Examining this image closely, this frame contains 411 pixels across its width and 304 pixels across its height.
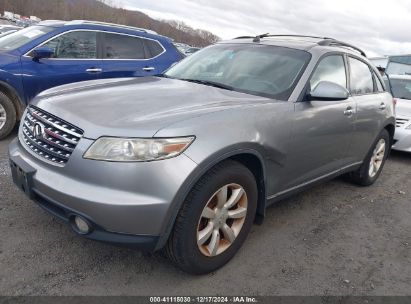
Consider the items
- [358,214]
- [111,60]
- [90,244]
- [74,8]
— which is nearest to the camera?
[90,244]

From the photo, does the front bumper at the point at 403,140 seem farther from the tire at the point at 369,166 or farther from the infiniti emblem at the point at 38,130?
the infiniti emblem at the point at 38,130

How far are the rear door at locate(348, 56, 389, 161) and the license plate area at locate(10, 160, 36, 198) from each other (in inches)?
126

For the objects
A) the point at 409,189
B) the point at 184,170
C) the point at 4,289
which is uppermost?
the point at 184,170

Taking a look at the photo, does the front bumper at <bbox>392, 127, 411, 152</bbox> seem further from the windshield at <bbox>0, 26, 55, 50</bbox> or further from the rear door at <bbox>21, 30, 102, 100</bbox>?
the windshield at <bbox>0, 26, 55, 50</bbox>

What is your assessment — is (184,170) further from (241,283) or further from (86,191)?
(241,283)

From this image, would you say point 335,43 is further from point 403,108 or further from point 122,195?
point 403,108

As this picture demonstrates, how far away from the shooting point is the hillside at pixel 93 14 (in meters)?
82.5

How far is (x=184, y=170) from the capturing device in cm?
240

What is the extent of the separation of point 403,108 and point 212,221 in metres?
6.30

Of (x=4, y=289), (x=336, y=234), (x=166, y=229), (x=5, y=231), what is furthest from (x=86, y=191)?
(x=336, y=234)

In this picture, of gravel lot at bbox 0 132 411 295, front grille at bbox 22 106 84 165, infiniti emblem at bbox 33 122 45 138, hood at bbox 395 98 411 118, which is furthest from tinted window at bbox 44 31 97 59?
hood at bbox 395 98 411 118

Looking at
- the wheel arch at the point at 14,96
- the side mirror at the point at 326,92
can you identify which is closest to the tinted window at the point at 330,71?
the side mirror at the point at 326,92

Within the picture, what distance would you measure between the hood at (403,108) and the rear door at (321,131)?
388 cm

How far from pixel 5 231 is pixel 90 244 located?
0.69 meters
